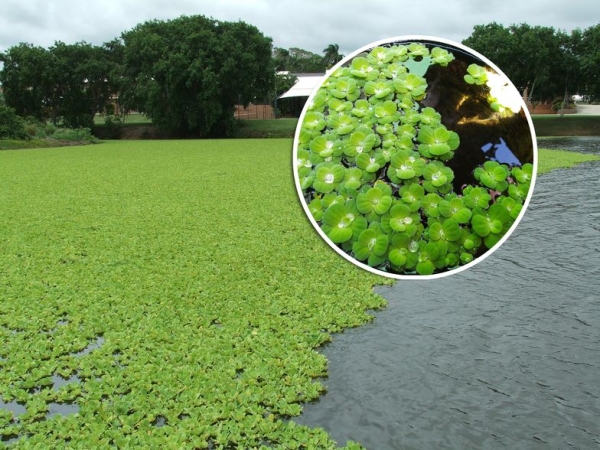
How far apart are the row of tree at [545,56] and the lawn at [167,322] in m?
19.9

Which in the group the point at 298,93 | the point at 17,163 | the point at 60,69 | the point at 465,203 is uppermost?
the point at 60,69

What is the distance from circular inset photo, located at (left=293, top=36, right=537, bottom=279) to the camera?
783mm

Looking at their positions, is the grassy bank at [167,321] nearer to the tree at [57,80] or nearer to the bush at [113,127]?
the bush at [113,127]

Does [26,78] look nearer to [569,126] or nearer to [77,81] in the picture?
[77,81]

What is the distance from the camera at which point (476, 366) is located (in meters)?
3.13

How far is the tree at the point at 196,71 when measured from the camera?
26797mm

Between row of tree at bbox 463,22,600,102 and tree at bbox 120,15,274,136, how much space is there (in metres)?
9.71

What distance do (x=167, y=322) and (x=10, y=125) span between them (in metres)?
21.1

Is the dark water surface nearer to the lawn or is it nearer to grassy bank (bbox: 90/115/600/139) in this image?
the lawn

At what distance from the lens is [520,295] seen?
14.3 ft

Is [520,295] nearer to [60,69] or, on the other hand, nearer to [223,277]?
[223,277]

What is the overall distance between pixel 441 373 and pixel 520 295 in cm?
159

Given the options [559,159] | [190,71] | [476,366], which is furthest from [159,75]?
[476,366]

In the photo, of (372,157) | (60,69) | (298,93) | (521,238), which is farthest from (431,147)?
(60,69)
